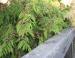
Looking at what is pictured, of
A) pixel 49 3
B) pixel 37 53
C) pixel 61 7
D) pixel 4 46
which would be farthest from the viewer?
pixel 61 7

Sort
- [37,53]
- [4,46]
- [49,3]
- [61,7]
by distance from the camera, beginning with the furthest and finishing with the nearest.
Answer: [61,7] < [49,3] < [4,46] < [37,53]

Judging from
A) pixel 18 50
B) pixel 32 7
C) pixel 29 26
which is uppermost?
pixel 32 7

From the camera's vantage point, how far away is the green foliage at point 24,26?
350 centimetres

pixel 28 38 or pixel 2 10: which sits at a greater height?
pixel 2 10

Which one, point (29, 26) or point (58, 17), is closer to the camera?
point (29, 26)

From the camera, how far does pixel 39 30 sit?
3.79m

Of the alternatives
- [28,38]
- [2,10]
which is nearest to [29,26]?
[28,38]

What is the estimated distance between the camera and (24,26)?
137 inches

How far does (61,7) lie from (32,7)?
113 cm

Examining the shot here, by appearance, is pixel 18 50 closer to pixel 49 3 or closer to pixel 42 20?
pixel 42 20

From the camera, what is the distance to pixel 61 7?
185 inches

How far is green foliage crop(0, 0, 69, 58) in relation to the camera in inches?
138

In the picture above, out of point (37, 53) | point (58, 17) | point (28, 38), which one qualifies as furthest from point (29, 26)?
point (37, 53)

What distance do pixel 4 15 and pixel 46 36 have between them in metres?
0.62
